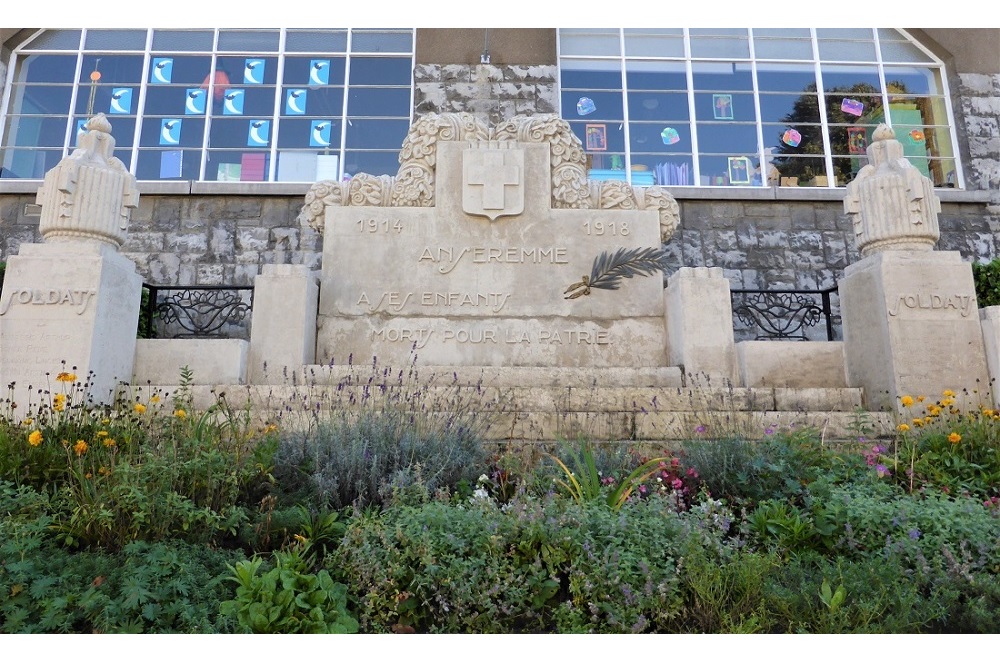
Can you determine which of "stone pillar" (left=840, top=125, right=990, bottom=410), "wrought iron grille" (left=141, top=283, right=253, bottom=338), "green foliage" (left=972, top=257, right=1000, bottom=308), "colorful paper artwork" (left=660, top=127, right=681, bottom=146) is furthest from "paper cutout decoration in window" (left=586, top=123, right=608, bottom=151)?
"stone pillar" (left=840, top=125, right=990, bottom=410)

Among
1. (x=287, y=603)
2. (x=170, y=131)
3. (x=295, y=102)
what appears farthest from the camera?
(x=295, y=102)

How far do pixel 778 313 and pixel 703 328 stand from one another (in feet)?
15.6

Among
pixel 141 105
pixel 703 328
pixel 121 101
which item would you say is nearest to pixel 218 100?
pixel 141 105

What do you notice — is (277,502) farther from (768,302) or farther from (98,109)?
(98,109)

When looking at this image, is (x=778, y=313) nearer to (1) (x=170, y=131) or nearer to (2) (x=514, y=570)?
(2) (x=514, y=570)

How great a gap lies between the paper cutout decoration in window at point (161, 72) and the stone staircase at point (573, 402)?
8.48m

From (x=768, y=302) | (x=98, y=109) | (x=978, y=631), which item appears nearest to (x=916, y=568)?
(x=978, y=631)

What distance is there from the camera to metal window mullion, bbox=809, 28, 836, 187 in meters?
12.8

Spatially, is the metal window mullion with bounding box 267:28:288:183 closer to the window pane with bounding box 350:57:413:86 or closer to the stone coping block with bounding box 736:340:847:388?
the window pane with bounding box 350:57:413:86

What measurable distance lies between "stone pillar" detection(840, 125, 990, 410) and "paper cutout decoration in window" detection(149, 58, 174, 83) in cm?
1096

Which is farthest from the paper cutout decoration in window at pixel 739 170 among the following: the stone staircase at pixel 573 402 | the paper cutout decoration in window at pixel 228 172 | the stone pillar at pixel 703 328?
the paper cutout decoration in window at pixel 228 172

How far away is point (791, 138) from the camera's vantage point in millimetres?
12883

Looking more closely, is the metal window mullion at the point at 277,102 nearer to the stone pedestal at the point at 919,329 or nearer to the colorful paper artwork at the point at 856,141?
the stone pedestal at the point at 919,329

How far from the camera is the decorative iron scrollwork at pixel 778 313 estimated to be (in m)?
10.2
